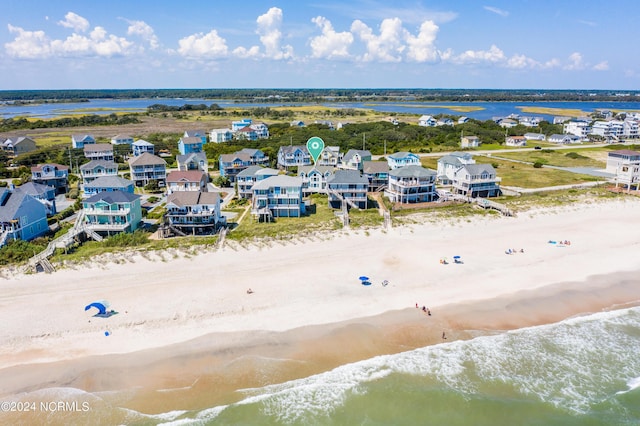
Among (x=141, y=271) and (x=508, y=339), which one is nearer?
(x=508, y=339)

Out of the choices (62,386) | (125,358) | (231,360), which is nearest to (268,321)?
(231,360)

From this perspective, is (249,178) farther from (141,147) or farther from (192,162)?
(141,147)

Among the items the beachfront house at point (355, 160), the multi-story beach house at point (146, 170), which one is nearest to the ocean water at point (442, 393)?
the beachfront house at point (355, 160)

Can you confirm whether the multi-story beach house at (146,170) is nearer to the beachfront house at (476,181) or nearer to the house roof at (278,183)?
the house roof at (278,183)

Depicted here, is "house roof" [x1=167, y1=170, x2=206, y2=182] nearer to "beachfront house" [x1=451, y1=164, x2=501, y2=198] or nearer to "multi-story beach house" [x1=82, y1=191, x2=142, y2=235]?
"multi-story beach house" [x1=82, y1=191, x2=142, y2=235]

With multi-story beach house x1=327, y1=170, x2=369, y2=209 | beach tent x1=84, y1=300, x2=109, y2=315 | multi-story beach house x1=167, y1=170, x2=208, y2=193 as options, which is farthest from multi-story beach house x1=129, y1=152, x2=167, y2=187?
beach tent x1=84, y1=300, x2=109, y2=315

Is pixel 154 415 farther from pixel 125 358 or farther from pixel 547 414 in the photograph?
pixel 547 414

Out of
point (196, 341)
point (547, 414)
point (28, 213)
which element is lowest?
point (547, 414)
